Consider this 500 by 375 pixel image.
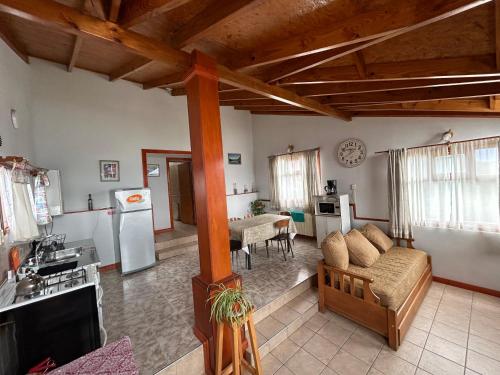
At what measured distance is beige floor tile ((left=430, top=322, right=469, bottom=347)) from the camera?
2318mm

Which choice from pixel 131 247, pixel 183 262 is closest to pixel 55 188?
pixel 131 247

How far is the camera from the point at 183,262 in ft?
13.6

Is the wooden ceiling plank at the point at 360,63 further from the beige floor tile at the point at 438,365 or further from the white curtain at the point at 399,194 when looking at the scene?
the beige floor tile at the point at 438,365

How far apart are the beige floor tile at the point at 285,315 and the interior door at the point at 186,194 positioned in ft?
13.7

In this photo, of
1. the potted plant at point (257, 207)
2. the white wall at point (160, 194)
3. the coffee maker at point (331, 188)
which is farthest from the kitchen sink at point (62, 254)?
the coffee maker at point (331, 188)

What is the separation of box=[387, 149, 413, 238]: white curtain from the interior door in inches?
192

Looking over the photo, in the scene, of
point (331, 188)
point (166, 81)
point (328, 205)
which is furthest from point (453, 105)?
point (166, 81)

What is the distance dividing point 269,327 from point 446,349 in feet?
5.87

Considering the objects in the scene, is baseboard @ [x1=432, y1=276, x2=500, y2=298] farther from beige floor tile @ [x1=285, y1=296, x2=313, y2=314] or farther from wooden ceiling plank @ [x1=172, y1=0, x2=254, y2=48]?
wooden ceiling plank @ [x1=172, y1=0, x2=254, y2=48]

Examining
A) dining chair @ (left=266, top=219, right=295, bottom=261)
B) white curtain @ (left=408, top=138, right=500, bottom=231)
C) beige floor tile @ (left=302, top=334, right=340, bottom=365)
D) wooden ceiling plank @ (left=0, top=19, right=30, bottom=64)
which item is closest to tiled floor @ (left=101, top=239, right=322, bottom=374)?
dining chair @ (left=266, top=219, right=295, bottom=261)

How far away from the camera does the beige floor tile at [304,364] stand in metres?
2.05

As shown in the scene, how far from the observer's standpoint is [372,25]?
150 cm

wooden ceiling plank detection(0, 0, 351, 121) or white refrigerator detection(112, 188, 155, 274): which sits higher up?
wooden ceiling plank detection(0, 0, 351, 121)

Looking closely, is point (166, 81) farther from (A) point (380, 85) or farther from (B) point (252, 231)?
(A) point (380, 85)
